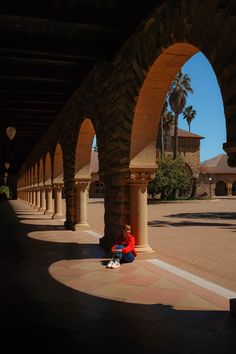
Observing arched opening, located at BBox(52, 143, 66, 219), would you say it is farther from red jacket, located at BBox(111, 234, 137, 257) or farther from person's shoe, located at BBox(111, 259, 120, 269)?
person's shoe, located at BBox(111, 259, 120, 269)

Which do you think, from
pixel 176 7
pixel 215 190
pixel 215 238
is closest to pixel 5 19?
pixel 176 7

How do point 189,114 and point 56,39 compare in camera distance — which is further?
point 189,114

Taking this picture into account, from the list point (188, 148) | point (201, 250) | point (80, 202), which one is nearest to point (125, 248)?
point (201, 250)

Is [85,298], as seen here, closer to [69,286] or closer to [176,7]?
[69,286]

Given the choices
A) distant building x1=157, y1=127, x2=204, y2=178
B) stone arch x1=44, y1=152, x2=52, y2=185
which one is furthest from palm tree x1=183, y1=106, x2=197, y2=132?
stone arch x1=44, y1=152, x2=52, y2=185

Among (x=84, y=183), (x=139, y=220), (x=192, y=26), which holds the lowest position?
(x=139, y=220)

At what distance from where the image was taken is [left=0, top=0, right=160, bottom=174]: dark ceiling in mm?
6871

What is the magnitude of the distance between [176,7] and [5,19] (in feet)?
10.7

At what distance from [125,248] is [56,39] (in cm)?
465

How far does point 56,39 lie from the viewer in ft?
26.6

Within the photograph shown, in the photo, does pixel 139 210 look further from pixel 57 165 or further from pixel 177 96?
pixel 177 96

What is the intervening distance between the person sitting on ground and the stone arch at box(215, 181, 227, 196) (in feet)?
192

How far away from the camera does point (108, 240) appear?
9734 mm

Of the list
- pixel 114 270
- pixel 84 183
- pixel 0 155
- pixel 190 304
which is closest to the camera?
pixel 190 304
